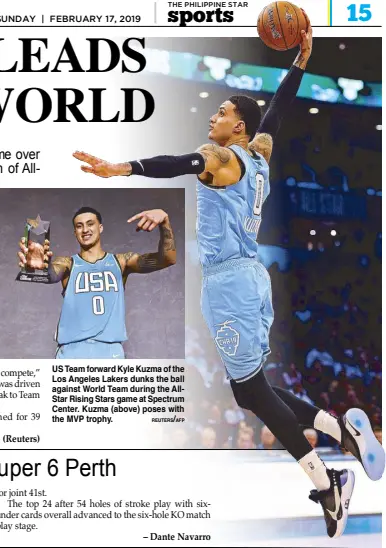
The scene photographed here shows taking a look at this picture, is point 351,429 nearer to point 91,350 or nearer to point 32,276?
point 91,350

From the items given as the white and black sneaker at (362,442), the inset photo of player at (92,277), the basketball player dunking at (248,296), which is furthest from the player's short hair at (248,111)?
the white and black sneaker at (362,442)

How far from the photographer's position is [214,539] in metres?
3.45

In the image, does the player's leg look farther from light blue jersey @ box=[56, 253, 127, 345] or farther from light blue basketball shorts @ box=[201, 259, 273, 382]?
light blue jersey @ box=[56, 253, 127, 345]

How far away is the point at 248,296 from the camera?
3.36 m

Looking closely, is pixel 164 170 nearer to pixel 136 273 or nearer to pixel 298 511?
pixel 136 273

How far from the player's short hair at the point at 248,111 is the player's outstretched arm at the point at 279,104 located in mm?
33

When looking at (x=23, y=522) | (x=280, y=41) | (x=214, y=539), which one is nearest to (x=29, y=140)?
(x=280, y=41)

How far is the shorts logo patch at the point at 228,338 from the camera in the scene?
11.1 feet

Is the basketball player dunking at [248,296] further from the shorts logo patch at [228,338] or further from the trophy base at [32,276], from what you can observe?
the trophy base at [32,276]

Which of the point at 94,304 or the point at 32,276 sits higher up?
the point at 32,276

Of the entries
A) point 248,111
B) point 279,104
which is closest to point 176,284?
point 248,111

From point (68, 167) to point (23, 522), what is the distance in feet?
6.24

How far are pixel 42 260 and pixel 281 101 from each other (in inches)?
60.3

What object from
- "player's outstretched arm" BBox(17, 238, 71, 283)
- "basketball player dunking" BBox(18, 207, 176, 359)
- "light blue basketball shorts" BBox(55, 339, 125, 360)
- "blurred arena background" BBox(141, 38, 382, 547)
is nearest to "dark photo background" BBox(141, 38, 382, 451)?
"blurred arena background" BBox(141, 38, 382, 547)
